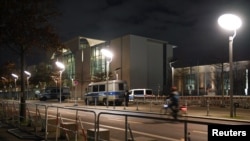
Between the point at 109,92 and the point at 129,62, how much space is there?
31.0 metres

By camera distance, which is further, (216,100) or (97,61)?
(97,61)

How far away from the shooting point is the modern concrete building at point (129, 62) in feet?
262

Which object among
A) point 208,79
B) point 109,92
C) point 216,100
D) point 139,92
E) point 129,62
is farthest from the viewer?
point 208,79

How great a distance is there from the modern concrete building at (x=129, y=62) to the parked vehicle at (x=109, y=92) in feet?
69.7

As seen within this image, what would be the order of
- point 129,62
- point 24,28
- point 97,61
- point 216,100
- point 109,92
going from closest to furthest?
point 24,28 → point 216,100 → point 109,92 → point 129,62 → point 97,61

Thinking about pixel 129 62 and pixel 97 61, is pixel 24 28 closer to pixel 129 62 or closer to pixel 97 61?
Result: pixel 129 62

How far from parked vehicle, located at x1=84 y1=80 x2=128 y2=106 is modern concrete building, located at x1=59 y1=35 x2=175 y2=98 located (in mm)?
21259

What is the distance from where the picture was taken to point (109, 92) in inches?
1921

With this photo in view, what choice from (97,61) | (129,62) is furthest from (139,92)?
(97,61)

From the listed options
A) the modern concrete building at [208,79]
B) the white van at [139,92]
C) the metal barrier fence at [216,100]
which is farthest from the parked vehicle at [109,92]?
the modern concrete building at [208,79]

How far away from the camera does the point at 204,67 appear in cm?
8844

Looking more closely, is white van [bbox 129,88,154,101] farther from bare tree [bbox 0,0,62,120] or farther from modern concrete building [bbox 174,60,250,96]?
bare tree [bbox 0,0,62,120]

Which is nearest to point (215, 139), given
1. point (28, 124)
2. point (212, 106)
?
point (28, 124)

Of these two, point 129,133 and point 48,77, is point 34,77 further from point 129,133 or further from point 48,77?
point 129,133
